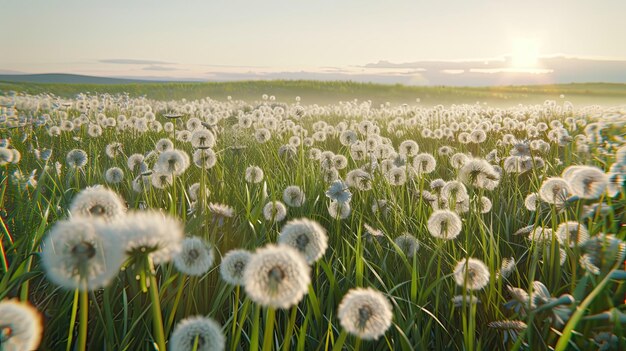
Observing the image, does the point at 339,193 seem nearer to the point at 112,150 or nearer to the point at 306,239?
the point at 306,239

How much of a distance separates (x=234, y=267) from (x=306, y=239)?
0.37 m

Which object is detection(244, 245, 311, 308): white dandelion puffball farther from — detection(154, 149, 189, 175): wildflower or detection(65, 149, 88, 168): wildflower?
detection(65, 149, 88, 168): wildflower

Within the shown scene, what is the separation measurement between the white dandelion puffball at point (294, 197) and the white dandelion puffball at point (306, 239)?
1.79m

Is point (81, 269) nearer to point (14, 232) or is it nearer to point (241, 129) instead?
point (14, 232)

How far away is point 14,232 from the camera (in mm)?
2645

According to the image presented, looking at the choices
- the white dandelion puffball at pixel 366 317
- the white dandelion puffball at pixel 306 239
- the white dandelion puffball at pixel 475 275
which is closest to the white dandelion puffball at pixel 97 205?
the white dandelion puffball at pixel 306 239

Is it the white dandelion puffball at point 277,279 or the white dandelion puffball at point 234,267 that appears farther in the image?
the white dandelion puffball at point 234,267

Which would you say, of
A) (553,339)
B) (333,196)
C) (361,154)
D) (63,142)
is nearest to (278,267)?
(553,339)

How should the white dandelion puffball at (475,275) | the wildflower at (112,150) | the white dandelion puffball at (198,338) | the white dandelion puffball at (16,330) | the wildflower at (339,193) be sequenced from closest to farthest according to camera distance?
the white dandelion puffball at (16,330) → the white dandelion puffball at (198,338) → the white dandelion puffball at (475,275) → the wildflower at (339,193) → the wildflower at (112,150)

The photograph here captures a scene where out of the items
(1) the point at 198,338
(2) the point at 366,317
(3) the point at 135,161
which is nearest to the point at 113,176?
(3) the point at 135,161

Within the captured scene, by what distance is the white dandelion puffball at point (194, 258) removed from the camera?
1558 millimetres

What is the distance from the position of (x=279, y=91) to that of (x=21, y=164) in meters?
42.2

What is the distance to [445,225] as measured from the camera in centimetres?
230

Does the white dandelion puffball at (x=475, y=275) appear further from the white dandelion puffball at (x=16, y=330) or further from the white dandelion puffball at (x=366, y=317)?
the white dandelion puffball at (x=16, y=330)
